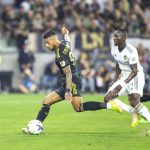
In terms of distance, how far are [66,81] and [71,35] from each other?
49.5 ft

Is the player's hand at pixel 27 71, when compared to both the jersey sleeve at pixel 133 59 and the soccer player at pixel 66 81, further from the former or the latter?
the jersey sleeve at pixel 133 59

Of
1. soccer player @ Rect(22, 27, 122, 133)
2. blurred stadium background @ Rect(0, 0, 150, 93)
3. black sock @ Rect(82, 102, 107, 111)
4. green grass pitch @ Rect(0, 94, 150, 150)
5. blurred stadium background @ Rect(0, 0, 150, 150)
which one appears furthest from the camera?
blurred stadium background @ Rect(0, 0, 150, 93)

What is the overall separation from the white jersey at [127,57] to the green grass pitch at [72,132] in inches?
52.0

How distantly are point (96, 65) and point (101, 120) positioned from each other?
11.5 meters

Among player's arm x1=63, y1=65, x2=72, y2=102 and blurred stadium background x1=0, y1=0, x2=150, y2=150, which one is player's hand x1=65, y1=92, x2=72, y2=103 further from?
blurred stadium background x1=0, y1=0, x2=150, y2=150

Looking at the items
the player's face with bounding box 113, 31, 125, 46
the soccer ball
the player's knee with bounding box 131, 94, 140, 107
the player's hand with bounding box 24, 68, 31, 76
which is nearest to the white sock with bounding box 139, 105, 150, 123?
the player's knee with bounding box 131, 94, 140, 107

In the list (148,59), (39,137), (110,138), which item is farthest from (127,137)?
(148,59)

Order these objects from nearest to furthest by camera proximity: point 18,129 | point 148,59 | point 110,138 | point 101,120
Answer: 1. point 110,138
2. point 18,129
3. point 101,120
4. point 148,59

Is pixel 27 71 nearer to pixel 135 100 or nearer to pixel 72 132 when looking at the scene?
pixel 72 132

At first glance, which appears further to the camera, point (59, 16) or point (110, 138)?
point (59, 16)

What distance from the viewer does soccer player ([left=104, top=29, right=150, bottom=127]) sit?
1405 cm

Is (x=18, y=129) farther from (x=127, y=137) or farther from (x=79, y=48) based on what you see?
(x=79, y=48)

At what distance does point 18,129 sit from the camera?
49.6ft

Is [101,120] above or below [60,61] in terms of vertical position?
below
